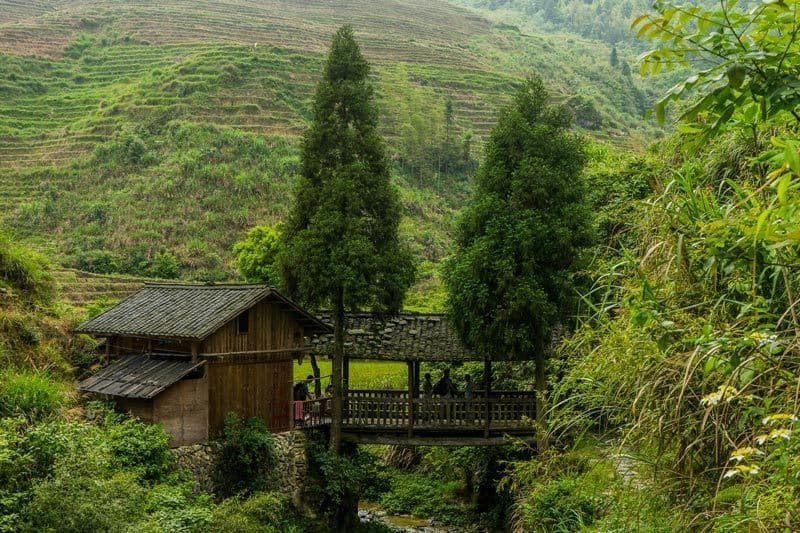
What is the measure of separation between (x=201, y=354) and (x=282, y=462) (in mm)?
2661

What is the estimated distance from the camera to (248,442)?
14.8 meters

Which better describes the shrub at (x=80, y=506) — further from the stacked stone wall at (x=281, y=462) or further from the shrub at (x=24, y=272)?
the shrub at (x=24, y=272)

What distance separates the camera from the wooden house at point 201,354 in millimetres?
14555

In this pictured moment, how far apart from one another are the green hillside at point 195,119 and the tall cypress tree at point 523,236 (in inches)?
866

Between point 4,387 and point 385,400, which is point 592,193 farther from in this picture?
point 4,387

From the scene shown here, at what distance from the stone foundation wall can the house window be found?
213 cm

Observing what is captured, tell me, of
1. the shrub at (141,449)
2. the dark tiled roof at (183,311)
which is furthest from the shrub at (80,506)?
the dark tiled roof at (183,311)

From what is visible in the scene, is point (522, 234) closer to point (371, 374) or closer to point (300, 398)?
point (300, 398)

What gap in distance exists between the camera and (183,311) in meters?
15.7

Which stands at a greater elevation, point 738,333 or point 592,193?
point 738,333

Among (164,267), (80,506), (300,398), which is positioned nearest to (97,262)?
(164,267)

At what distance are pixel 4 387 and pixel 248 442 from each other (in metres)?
4.18

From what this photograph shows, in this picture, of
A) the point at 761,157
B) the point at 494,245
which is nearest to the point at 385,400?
the point at 494,245

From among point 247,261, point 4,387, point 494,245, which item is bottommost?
point 247,261
